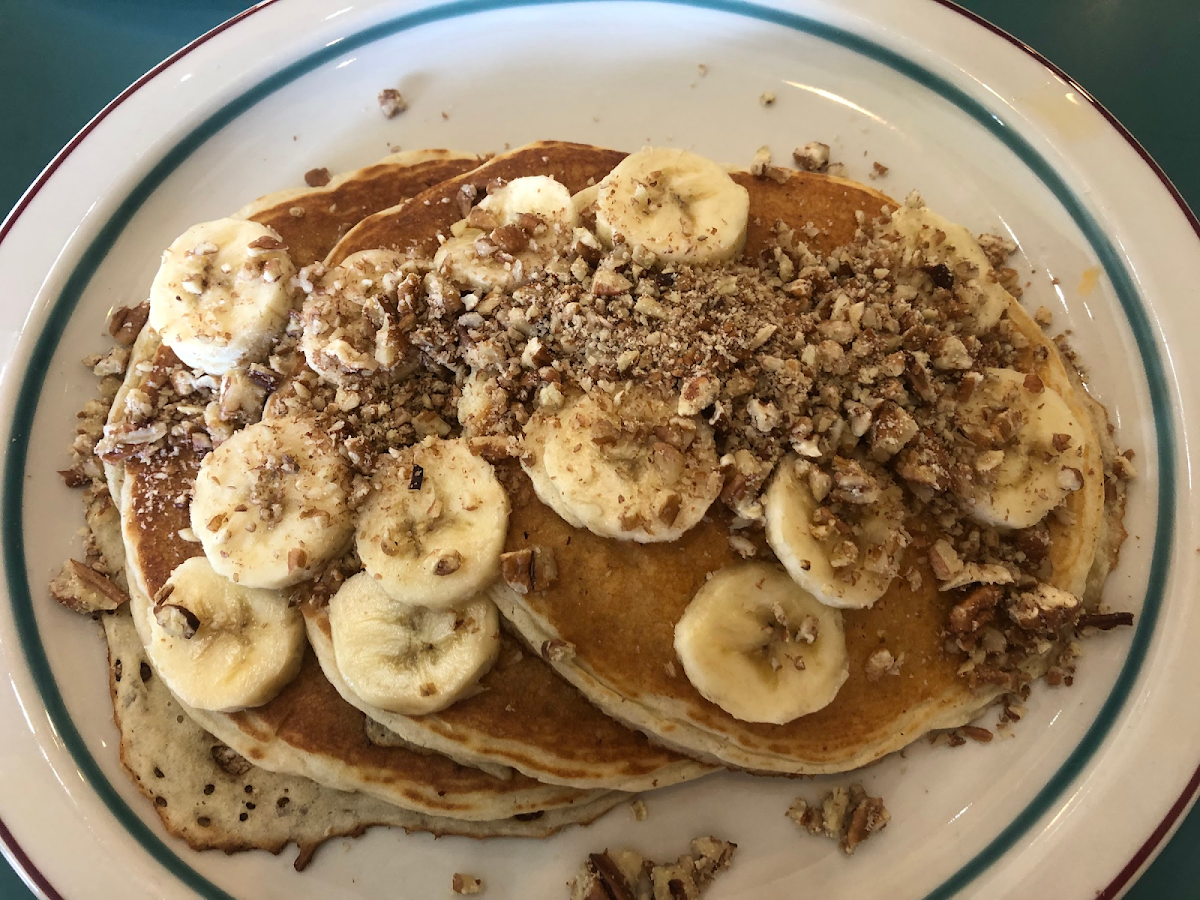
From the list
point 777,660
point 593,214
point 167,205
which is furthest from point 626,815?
point 167,205

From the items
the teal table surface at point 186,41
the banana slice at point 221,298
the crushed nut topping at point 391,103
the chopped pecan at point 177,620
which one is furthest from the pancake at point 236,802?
the teal table surface at point 186,41

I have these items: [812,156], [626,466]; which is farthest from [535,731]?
[812,156]

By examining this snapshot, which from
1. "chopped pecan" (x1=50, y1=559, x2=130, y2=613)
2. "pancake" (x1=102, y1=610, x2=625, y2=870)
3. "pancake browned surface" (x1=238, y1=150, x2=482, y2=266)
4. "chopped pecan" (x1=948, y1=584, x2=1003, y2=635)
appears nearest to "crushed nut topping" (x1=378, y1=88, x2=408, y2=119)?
"pancake browned surface" (x1=238, y1=150, x2=482, y2=266)

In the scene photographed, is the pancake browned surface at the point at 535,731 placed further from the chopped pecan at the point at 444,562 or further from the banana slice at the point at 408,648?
the chopped pecan at the point at 444,562

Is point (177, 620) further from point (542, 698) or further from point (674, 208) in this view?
point (674, 208)


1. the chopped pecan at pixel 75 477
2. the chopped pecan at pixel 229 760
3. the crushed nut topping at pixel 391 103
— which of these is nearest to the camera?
Result: the chopped pecan at pixel 229 760

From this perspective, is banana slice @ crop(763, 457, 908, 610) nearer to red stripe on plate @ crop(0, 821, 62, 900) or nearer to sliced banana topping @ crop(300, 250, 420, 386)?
sliced banana topping @ crop(300, 250, 420, 386)

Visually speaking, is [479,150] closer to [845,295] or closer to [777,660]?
[845,295]
